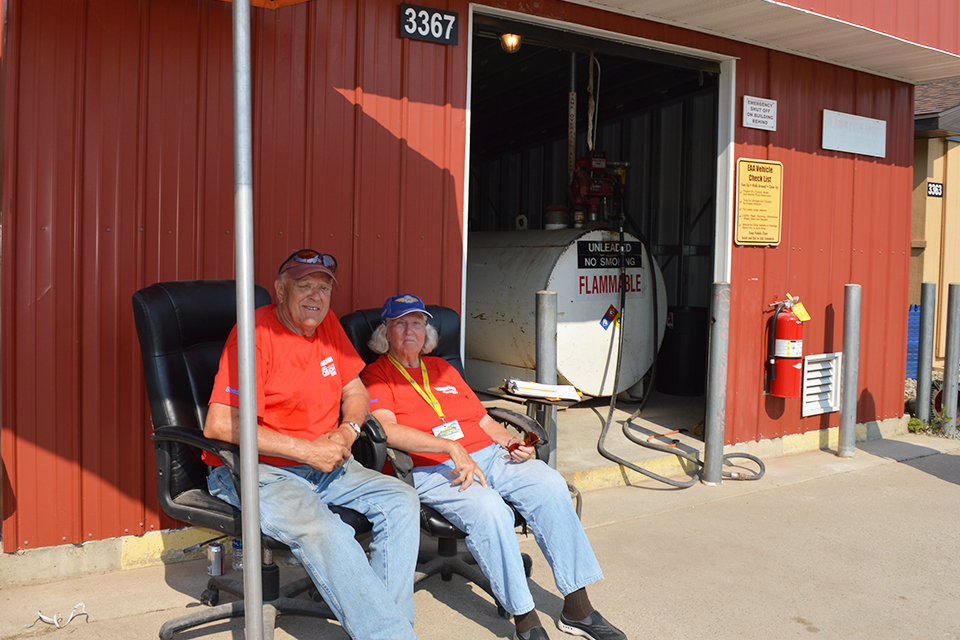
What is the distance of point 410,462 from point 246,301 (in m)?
1.07

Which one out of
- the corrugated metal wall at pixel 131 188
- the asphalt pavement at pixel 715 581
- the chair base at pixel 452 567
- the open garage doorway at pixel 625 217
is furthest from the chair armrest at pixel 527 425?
the open garage doorway at pixel 625 217

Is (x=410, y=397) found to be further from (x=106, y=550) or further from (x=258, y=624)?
(x=106, y=550)

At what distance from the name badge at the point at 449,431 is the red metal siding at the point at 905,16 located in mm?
3120

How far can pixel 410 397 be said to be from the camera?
3.13 metres

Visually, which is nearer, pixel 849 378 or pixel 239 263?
pixel 239 263

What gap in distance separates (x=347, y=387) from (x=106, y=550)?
1.35 meters

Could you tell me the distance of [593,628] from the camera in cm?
279

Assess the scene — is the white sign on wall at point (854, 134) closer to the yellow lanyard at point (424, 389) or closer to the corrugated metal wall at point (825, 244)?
the corrugated metal wall at point (825, 244)

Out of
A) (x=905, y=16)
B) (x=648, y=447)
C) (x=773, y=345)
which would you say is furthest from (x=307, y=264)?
(x=905, y=16)

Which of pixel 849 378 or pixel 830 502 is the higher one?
pixel 849 378

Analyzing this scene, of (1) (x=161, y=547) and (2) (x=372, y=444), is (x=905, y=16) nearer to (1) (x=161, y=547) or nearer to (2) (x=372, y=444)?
(2) (x=372, y=444)

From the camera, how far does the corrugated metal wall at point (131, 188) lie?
123 inches

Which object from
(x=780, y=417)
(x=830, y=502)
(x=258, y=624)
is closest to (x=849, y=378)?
(x=780, y=417)

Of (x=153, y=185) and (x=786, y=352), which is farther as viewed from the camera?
(x=786, y=352)
